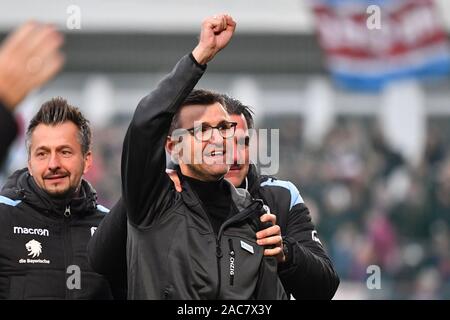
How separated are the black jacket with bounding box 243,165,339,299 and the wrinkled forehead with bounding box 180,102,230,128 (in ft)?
1.79

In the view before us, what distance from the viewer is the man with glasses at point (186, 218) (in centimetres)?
390

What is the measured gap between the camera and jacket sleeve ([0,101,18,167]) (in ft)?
9.58

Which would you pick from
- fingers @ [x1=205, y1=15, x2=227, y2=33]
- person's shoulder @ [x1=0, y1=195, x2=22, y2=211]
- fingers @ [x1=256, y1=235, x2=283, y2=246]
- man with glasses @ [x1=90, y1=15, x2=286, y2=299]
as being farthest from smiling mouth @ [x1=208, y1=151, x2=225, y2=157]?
person's shoulder @ [x1=0, y1=195, x2=22, y2=211]

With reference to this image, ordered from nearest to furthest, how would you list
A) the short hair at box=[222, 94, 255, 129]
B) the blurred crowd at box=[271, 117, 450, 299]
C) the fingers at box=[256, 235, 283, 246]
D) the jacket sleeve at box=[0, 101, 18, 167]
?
the jacket sleeve at box=[0, 101, 18, 167] < the fingers at box=[256, 235, 283, 246] < the short hair at box=[222, 94, 255, 129] < the blurred crowd at box=[271, 117, 450, 299]

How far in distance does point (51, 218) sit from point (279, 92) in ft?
64.1

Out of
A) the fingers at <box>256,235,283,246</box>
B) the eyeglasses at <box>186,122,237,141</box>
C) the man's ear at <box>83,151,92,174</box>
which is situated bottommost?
the fingers at <box>256,235,283,246</box>

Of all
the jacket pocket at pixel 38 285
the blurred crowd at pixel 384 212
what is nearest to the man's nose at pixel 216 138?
the jacket pocket at pixel 38 285

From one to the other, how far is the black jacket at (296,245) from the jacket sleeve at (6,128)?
1574mm

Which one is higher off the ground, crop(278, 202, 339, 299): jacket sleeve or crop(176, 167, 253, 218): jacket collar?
crop(176, 167, 253, 218): jacket collar

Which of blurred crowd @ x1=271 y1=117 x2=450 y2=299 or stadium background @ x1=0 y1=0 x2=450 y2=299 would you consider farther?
stadium background @ x1=0 y1=0 x2=450 y2=299

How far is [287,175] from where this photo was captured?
622 inches

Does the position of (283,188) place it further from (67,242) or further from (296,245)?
(67,242)

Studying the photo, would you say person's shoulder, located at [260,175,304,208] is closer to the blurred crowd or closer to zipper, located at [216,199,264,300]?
zipper, located at [216,199,264,300]
